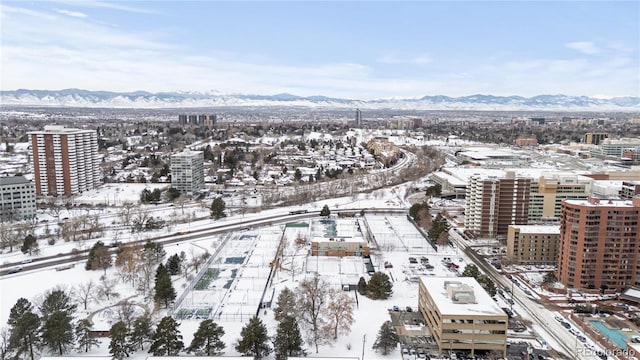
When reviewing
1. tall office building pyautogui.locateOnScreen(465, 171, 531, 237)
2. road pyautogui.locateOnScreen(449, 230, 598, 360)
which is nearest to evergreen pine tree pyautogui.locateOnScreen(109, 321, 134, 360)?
road pyautogui.locateOnScreen(449, 230, 598, 360)

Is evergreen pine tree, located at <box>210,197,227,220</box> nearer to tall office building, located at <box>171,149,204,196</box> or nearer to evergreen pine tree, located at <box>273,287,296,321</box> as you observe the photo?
tall office building, located at <box>171,149,204,196</box>

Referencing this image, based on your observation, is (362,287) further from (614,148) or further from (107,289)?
(614,148)

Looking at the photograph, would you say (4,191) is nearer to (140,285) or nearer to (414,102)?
(140,285)

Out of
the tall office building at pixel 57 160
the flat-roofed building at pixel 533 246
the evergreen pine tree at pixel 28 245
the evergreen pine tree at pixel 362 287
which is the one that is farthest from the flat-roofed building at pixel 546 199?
the tall office building at pixel 57 160

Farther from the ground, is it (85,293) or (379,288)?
(379,288)

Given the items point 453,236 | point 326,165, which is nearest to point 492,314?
point 453,236

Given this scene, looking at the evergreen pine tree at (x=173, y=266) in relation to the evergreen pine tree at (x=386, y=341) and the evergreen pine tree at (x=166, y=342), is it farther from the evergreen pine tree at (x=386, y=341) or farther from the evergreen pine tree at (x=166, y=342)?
the evergreen pine tree at (x=386, y=341)

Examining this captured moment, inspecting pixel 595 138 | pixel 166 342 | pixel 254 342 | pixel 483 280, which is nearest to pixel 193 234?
pixel 166 342
